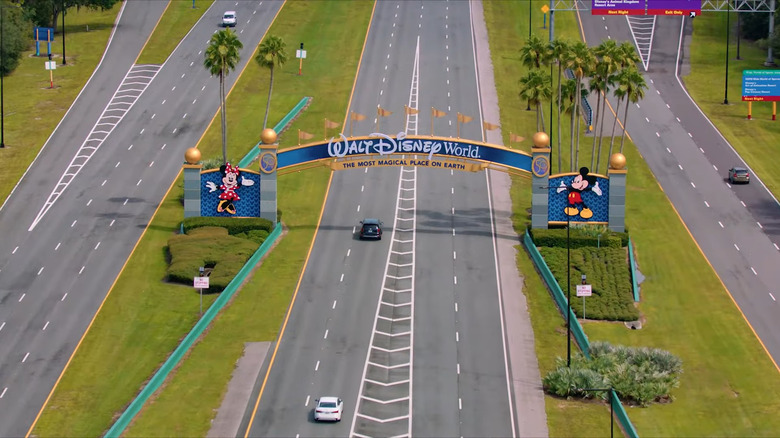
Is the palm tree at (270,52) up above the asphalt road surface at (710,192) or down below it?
above

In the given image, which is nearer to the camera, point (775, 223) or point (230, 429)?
point (230, 429)

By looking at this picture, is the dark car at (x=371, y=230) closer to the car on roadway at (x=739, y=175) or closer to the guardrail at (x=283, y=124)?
the guardrail at (x=283, y=124)

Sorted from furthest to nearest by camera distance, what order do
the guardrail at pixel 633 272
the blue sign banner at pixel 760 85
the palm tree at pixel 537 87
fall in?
the blue sign banner at pixel 760 85
the palm tree at pixel 537 87
the guardrail at pixel 633 272

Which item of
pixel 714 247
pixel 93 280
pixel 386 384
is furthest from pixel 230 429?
pixel 714 247

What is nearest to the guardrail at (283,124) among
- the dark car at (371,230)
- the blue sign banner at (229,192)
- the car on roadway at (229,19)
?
the blue sign banner at (229,192)

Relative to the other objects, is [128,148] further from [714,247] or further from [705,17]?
[705,17]

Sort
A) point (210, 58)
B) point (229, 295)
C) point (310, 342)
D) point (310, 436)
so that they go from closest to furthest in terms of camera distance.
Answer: point (310, 436) < point (310, 342) < point (229, 295) < point (210, 58)

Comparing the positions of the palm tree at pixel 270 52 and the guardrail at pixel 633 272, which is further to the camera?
the palm tree at pixel 270 52
